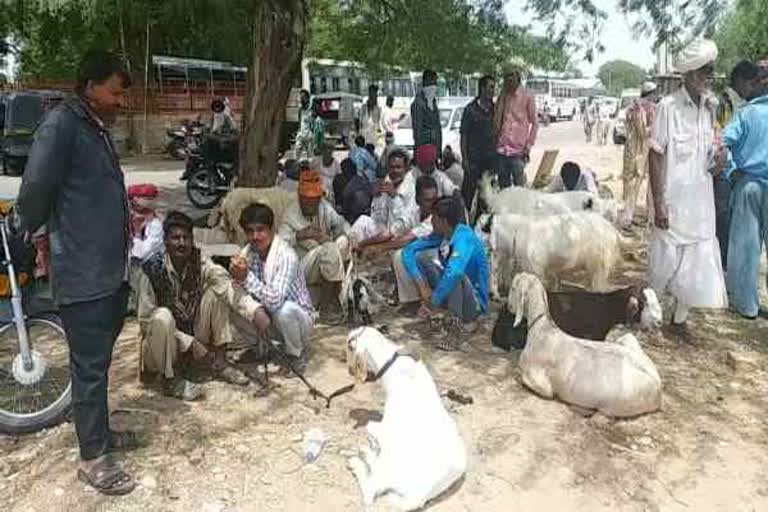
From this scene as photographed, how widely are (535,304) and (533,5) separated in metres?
4.45

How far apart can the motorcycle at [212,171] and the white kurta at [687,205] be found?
6.93m

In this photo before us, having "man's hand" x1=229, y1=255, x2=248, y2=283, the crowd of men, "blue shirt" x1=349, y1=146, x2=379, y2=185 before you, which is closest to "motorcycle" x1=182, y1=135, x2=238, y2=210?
"blue shirt" x1=349, y1=146, x2=379, y2=185

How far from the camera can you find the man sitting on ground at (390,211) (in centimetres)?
596

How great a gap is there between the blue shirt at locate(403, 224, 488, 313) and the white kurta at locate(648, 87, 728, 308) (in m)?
1.15

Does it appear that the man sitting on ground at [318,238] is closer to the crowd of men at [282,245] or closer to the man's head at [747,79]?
the crowd of men at [282,245]

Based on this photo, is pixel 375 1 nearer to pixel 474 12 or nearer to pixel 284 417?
pixel 474 12

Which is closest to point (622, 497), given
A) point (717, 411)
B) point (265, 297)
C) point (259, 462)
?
point (717, 411)

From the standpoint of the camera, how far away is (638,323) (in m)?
4.80

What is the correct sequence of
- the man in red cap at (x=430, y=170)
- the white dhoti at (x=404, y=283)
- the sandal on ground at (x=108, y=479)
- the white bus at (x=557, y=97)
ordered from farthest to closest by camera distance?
1. the white bus at (x=557, y=97)
2. the man in red cap at (x=430, y=170)
3. the white dhoti at (x=404, y=283)
4. the sandal on ground at (x=108, y=479)

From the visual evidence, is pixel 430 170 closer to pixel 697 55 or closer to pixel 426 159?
pixel 426 159

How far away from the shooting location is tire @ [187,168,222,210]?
10570 millimetres

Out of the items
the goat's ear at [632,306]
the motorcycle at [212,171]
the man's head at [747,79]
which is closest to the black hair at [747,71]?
the man's head at [747,79]

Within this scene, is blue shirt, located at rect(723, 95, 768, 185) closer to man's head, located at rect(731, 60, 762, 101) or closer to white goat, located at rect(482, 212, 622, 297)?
man's head, located at rect(731, 60, 762, 101)

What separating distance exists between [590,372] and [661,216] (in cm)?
146
